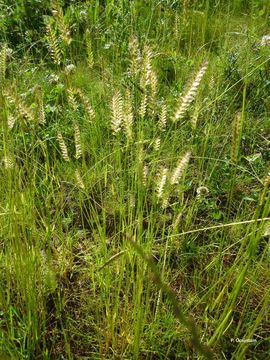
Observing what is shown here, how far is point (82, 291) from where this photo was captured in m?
1.19

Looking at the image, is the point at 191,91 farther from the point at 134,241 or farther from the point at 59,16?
the point at 59,16

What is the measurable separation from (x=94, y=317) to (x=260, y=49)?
62.4 inches

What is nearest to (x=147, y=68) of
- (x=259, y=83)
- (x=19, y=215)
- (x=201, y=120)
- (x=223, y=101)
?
(x=19, y=215)

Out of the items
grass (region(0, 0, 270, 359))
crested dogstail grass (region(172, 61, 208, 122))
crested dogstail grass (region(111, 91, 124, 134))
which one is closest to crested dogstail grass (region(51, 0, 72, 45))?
grass (region(0, 0, 270, 359))

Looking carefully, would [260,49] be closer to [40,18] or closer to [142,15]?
[142,15]

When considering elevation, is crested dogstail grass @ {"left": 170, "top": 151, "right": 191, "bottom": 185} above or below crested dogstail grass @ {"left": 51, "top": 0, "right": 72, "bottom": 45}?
below

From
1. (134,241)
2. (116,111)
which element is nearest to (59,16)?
(116,111)

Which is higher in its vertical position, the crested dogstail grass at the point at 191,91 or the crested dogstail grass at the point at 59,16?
the crested dogstail grass at the point at 59,16

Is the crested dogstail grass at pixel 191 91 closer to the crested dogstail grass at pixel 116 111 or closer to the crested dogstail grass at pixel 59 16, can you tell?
the crested dogstail grass at pixel 116 111

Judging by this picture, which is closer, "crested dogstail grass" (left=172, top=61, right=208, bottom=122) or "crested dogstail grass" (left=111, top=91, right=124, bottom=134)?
"crested dogstail grass" (left=172, top=61, right=208, bottom=122)

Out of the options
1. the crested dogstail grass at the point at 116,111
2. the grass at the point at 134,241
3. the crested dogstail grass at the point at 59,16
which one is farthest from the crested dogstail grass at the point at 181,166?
the crested dogstail grass at the point at 59,16

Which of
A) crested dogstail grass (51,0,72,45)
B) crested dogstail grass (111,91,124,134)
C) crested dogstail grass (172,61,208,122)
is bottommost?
crested dogstail grass (111,91,124,134)

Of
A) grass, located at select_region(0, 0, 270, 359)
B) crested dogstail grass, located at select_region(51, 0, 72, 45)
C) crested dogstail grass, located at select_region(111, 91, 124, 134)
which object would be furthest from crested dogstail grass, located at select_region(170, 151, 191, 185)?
crested dogstail grass, located at select_region(51, 0, 72, 45)

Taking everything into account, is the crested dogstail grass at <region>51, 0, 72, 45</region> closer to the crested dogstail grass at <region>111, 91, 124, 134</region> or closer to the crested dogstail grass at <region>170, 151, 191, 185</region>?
the crested dogstail grass at <region>111, 91, 124, 134</region>
